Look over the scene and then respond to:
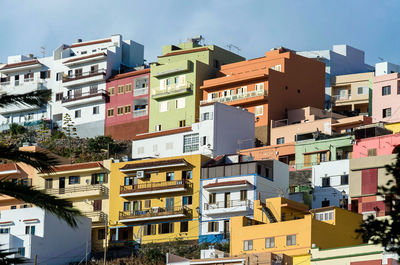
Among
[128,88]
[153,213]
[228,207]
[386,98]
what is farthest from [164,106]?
[228,207]

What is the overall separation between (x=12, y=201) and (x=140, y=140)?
39.6 feet

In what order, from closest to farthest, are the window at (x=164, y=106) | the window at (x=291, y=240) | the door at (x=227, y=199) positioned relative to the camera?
the window at (x=291, y=240), the door at (x=227, y=199), the window at (x=164, y=106)

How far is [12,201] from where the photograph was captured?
73062 mm

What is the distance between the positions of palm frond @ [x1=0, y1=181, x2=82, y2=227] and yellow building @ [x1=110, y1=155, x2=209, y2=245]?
46.0m

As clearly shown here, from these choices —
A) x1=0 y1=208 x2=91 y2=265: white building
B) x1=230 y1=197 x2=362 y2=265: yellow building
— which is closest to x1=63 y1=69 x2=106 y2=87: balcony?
x1=0 y1=208 x2=91 y2=265: white building

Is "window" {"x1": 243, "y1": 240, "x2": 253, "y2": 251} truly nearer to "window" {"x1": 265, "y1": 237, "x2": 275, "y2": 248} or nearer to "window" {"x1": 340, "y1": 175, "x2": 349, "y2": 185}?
"window" {"x1": 265, "y1": 237, "x2": 275, "y2": 248}

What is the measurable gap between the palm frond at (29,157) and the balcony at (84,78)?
7716 centimetres

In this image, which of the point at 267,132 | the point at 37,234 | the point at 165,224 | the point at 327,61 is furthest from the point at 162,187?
the point at 327,61

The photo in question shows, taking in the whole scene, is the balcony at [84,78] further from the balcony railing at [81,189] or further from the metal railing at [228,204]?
the metal railing at [228,204]

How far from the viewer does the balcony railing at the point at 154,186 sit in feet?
221

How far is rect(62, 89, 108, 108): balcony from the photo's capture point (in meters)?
96.1

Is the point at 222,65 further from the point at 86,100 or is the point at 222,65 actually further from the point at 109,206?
the point at 109,206

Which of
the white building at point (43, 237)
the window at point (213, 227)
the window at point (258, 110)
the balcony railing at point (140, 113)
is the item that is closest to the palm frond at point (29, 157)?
the white building at point (43, 237)

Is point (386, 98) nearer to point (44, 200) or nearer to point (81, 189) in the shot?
point (81, 189)
